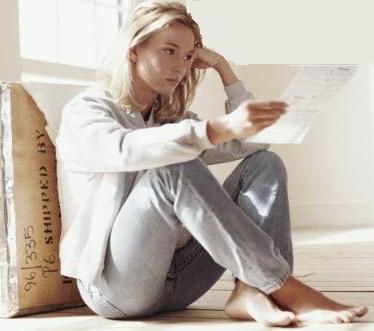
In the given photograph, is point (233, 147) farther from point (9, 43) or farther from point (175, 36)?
point (9, 43)

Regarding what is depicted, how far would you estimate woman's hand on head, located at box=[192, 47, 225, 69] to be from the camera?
64.6 inches

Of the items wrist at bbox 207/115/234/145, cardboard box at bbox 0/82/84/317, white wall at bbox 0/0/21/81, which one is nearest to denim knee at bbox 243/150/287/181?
wrist at bbox 207/115/234/145

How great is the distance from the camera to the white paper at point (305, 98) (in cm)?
120

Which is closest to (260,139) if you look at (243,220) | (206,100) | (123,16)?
(243,220)

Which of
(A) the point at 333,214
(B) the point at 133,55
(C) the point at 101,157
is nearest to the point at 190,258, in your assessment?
(C) the point at 101,157

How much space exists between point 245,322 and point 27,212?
0.54 meters

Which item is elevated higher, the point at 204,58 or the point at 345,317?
the point at 204,58

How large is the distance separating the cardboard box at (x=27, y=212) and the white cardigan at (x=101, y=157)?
8 cm

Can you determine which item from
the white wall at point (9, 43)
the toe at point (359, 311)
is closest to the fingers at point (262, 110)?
the toe at point (359, 311)

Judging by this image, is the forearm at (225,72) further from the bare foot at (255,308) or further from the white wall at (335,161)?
the white wall at (335,161)

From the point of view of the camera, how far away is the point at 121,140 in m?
1.27

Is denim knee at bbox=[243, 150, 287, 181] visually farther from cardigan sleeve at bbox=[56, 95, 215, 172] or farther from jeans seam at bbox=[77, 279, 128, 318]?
jeans seam at bbox=[77, 279, 128, 318]

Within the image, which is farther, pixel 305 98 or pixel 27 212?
pixel 27 212

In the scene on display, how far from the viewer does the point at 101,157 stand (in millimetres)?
1310
